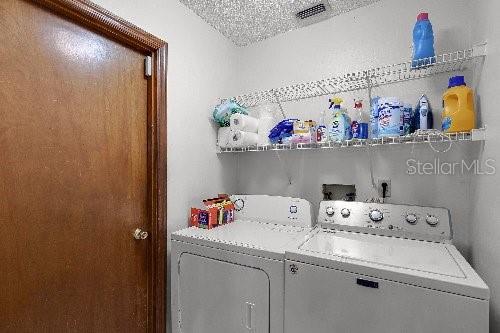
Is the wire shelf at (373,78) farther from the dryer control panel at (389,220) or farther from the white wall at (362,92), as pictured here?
the dryer control panel at (389,220)

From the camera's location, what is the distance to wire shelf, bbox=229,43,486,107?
59.9 inches

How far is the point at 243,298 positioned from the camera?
57.0 inches

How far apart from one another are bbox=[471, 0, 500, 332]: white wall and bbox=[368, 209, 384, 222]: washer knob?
47 cm

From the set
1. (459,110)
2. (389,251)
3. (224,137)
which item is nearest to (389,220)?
(389,251)

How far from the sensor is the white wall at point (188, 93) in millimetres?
1822

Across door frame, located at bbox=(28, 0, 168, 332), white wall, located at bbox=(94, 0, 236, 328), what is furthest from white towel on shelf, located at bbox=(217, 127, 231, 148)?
door frame, located at bbox=(28, 0, 168, 332)

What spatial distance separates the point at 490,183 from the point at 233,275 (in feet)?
4.46

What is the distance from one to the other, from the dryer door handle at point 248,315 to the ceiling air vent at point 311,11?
6.97 feet

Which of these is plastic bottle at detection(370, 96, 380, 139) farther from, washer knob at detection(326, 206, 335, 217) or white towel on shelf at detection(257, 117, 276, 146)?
white towel on shelf at detection(257, 117, 276, 146)

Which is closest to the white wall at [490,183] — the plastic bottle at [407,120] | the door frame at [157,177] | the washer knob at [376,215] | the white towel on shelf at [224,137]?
the plastic bottle at [407,120]

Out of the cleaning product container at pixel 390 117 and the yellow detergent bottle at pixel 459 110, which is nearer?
the yellow detergent bottle at pixel 459 110

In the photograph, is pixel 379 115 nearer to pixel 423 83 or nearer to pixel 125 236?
pixel 423 83

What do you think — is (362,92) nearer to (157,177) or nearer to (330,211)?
(330,211)

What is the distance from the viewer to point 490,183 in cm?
120
